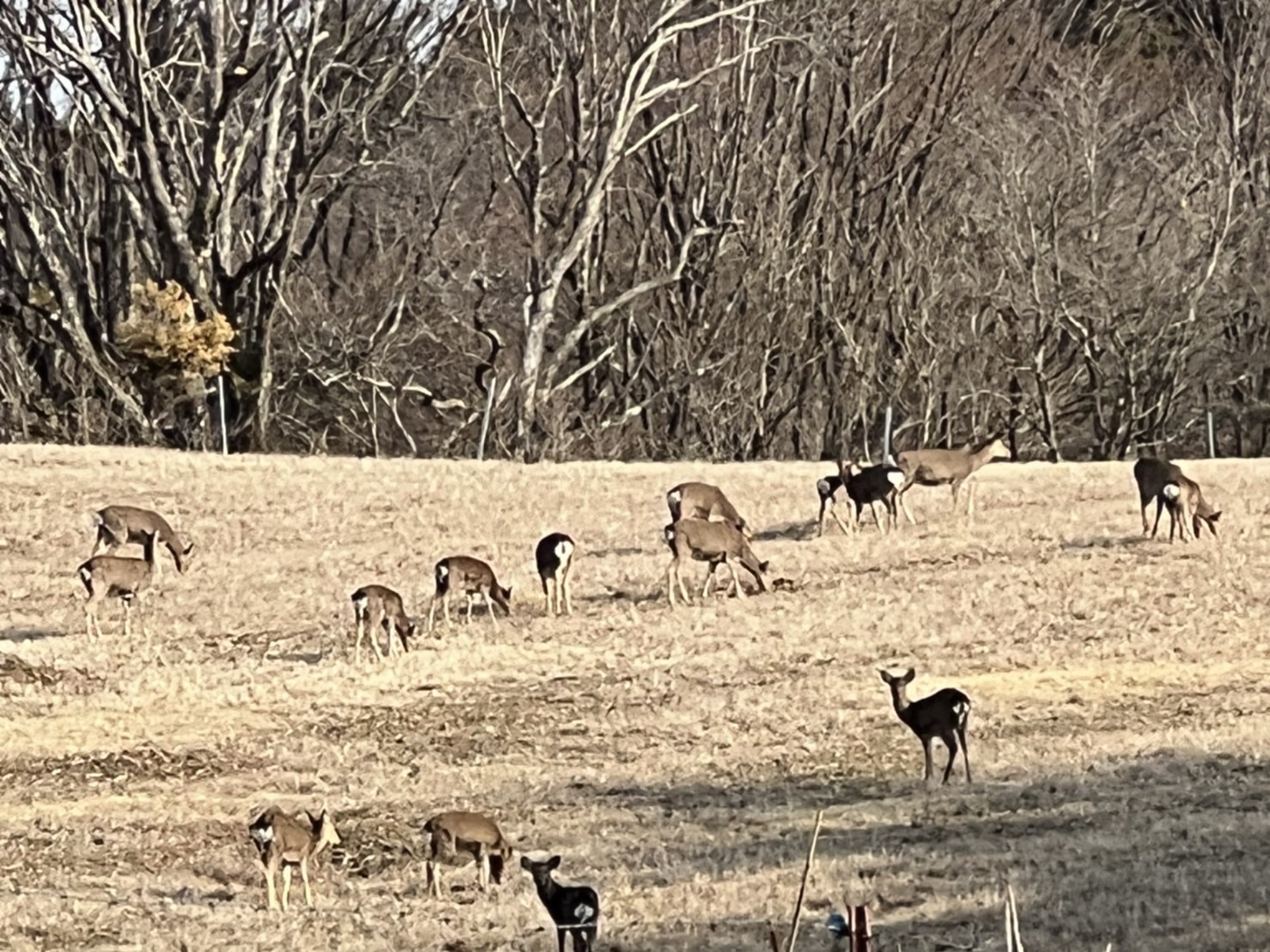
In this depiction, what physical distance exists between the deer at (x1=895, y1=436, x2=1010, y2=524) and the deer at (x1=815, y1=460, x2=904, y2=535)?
25 centimetres

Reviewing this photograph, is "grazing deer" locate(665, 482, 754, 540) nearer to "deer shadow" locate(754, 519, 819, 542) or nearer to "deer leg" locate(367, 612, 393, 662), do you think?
"deer shadow" locate(754, 519, 819, 542)

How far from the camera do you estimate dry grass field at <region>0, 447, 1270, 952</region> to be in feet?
39.1

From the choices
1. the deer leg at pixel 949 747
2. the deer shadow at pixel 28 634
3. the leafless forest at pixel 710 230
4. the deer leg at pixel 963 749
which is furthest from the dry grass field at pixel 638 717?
the leafless forest at pixel 710 230

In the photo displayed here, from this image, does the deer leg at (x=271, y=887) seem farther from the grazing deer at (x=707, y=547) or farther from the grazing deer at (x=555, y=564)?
the grazing deer at (x=707, y=547)

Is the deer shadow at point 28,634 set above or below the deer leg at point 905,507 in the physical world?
below

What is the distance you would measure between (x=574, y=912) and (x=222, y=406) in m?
27.8

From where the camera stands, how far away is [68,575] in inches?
992

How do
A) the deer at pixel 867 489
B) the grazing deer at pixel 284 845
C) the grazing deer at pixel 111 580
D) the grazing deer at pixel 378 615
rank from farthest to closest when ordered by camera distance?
1. the deer at pixel 867 489
2. the grazing deer at pixel 111 580
3. the grazing deer at pixel 378 615
4. the grazing deer at pixel 284 845

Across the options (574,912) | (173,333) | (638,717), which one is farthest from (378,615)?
(173,333)

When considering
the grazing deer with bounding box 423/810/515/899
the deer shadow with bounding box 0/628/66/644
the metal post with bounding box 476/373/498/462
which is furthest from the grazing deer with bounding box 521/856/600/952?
the metal post with bounding box 476/373/498/462

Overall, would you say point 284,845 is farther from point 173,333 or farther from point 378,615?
point 173,333

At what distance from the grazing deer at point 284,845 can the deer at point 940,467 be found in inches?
555

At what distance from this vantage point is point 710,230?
145 ft

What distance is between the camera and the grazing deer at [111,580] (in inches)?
851
